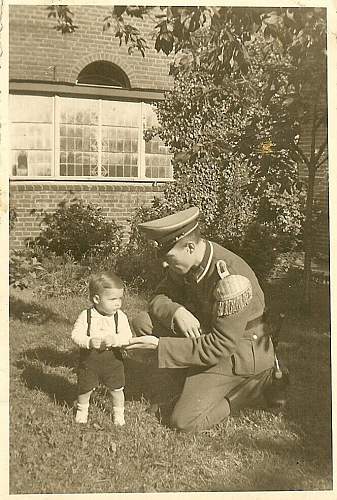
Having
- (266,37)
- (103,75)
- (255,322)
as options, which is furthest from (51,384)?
(266,37)

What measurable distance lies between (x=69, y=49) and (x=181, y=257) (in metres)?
1.01

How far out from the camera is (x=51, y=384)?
7.21 feet

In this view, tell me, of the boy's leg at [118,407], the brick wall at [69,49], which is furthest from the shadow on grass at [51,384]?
the brick wall at [69,49]

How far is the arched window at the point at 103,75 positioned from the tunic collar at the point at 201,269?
834 millimetres

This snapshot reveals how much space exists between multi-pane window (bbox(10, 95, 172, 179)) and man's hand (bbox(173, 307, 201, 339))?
2.05 ft

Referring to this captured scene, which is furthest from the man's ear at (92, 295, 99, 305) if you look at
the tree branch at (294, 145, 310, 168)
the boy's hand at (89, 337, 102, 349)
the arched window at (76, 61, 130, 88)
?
the tree branch at (294, 145, 310, 168)

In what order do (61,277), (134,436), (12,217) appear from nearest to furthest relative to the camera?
(134,436) < (12,217) < (61,277)

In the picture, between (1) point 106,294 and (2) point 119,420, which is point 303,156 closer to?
(1) point 106,294

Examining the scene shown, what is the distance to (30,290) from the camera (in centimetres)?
225

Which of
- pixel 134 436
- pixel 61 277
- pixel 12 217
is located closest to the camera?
pixel 134 436

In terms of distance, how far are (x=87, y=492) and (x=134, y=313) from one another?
2.40 ft

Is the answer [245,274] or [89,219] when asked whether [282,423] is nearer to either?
[245,274]

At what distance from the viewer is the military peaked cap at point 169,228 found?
2129mm

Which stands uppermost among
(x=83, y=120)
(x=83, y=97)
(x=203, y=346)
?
(x=83, y=97)
